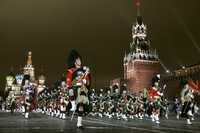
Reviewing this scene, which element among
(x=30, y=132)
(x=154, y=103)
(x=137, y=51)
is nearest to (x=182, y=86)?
(x=154, y=103)

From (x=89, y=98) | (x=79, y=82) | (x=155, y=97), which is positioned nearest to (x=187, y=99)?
(x=155, y=97)

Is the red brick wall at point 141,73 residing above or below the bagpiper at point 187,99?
above

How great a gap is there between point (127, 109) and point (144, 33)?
123947 mm

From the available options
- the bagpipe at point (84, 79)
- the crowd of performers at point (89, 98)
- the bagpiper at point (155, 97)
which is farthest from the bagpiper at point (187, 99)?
the bagpipe at point (84, 79)

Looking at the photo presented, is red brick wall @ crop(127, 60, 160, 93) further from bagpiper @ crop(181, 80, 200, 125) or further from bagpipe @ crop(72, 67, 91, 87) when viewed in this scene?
bagpipe @ crop(72, 67, 91, 87)

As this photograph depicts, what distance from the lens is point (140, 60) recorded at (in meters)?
149

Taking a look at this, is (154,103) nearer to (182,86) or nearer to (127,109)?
(182,86)

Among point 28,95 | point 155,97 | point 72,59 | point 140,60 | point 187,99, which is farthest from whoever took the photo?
point 140,60

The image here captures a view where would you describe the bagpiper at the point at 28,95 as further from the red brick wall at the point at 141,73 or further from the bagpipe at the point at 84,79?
the red brick wall at the point at 141,73

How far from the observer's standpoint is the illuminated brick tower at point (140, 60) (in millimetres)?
149500

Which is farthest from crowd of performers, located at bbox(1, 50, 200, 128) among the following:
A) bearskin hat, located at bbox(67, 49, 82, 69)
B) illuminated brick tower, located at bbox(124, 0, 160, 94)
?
illuminated brick tower, located at bbox(124, 0, 160, 94)

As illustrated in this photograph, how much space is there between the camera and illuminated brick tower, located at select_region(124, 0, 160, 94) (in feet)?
490

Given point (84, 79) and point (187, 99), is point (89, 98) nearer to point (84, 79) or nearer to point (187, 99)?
point (84, 79)

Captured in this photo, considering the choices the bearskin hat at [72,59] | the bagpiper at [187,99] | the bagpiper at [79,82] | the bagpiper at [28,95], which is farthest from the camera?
the bagpiper at [28,95]
